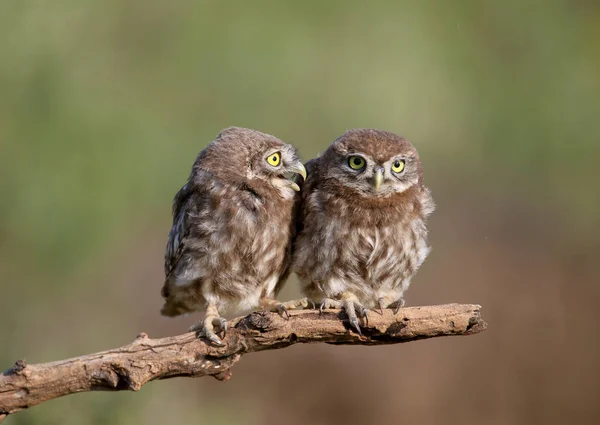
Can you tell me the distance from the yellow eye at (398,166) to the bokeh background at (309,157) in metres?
2.96

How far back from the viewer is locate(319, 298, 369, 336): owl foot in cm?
451

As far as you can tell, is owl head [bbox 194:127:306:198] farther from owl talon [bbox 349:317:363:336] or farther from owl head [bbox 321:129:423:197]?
owl talon [bbox 349:317:363:336]

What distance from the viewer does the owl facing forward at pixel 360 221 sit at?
4789 millimetres

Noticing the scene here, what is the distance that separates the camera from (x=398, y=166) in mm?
4852

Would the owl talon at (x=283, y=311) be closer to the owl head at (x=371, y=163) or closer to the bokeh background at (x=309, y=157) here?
the owl head at (x=371, y=163)

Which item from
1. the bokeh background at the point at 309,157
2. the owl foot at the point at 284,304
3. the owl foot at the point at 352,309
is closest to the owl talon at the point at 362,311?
the owl foot at the point at 352,309

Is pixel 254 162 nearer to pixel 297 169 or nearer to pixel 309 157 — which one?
pixel 297 169

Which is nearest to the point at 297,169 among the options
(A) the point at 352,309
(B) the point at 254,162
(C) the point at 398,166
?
(B) the point at 254,162

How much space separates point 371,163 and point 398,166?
0.18 metres

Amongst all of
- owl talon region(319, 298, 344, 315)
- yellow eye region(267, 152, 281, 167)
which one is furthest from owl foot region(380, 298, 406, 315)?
yellow eye region(267, 152, 281, 167)

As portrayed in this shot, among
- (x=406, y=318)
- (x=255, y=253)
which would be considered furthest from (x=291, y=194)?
(x=406, y=318)

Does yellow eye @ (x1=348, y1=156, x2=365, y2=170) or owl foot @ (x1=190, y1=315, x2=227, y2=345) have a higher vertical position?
yellow eye @ (x1=348, y1=156, x2=365, y2=170)

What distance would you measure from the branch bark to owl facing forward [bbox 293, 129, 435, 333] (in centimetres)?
24

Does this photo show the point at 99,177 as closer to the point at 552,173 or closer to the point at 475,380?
the point at 475,380
